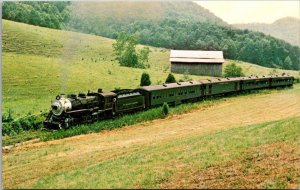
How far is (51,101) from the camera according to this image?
23.1 meters

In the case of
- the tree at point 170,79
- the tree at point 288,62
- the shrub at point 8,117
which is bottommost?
the shrub at point 8,117

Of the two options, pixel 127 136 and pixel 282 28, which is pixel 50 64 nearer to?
pixel 127 136

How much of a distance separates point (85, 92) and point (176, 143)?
9.38 m

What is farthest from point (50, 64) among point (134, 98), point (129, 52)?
point (134, 98)

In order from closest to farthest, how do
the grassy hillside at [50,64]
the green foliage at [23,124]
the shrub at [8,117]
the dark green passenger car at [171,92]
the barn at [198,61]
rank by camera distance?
the grassy hillside at [50,64] → the shrub at [8,117] → the green foliage at [23,124] → the barn at [198,61] → the dark green passenger car at [171,92]

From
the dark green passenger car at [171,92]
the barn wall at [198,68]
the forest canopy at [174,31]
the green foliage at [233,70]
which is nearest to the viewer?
the forest canopy at [174,31]

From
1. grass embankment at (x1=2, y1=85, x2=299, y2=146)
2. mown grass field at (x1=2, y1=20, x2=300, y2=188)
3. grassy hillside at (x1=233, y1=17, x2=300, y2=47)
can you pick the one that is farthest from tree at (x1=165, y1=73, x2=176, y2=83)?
grassy hillside at (x1=233, y1=17, x2=300, y2=47)

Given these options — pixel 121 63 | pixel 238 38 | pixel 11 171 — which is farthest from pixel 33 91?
pixel 238 38

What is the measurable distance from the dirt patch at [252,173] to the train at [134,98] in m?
10.3

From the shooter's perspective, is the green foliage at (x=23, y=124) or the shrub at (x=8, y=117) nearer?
the shrub at (x=8, y=117)

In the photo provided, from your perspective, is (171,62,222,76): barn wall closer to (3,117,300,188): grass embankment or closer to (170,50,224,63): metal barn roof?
(170,50,224,63): metal barn roof

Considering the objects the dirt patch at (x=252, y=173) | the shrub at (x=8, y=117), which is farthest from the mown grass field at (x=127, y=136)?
the shrub at (x=8, y=117)

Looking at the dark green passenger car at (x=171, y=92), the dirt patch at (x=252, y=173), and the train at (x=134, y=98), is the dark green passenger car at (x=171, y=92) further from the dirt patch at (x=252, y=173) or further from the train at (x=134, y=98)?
the dirt patch at (x=252, y=173)

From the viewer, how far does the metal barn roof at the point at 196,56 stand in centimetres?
2203
